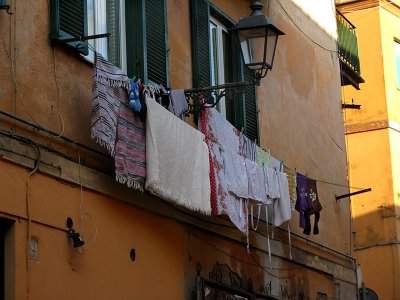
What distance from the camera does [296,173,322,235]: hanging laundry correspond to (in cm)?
1428

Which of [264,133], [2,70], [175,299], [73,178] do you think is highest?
[264,133]

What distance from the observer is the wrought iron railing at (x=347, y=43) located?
1972 cm

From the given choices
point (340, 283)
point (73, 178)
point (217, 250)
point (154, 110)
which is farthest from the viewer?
point (340, 283)

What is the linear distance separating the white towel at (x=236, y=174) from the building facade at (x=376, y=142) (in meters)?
11.1

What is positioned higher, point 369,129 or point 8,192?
point 369,129

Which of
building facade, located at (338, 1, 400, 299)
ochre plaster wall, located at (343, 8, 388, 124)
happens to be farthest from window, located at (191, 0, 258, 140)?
ochre plaster wall, located at (343, 8, 388, 124)

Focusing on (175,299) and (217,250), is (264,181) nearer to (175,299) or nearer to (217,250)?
(217,250)

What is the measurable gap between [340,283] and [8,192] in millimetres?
8874

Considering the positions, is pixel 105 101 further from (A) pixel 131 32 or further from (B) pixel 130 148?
(A) pixel 131 32

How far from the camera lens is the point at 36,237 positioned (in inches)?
349

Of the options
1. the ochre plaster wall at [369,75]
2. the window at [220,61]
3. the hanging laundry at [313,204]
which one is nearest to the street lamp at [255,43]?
the window at [220,61]

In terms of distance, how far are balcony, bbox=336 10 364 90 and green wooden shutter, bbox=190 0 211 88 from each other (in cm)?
663

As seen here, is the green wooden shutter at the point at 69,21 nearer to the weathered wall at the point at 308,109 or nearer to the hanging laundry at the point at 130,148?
the hanging laundry at the point at 130,148

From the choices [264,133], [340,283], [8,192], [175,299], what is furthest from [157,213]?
[340,283]
